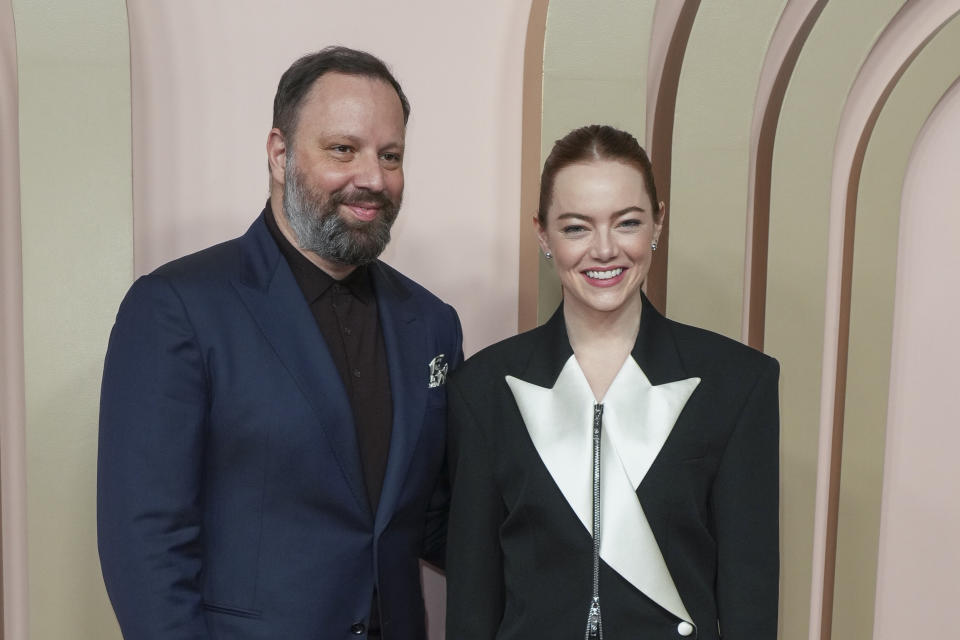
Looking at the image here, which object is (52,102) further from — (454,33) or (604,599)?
(604,599)

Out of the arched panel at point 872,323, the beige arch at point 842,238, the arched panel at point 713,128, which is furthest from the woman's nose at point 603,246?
the arched panel at point 872,323

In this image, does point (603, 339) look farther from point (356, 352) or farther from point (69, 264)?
point (69, 264)

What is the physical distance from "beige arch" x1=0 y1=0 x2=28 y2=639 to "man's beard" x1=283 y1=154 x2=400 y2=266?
91 centimetres

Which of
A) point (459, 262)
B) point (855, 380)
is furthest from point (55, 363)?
point (855, 380)

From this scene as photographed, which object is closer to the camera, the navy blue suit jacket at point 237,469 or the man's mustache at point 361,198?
the navy blue suit jacket at point 237,469

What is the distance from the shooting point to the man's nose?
6.00 ft

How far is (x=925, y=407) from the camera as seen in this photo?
2.98m

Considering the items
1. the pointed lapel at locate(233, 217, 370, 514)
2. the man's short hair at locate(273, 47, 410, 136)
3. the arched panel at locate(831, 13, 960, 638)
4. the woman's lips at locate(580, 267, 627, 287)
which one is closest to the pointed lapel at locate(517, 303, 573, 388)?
the woman's lips at locate(580, 267, 627, 287)

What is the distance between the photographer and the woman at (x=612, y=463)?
1733 mm

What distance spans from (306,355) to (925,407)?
220cm

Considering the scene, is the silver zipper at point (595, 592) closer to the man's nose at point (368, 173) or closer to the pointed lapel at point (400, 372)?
the pointed lapel at point (400, 372)

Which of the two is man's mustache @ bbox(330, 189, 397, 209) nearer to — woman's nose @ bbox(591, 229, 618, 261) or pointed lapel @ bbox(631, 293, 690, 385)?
woman's nose @ bbox(591, 229, 618, 261)

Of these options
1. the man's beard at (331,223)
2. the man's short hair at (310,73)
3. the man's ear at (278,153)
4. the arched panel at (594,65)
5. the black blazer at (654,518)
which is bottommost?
the black blazer at (654,518)

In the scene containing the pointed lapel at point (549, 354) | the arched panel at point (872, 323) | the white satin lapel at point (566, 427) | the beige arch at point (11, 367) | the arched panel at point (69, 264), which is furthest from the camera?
the arched panel at point (872, 323)
